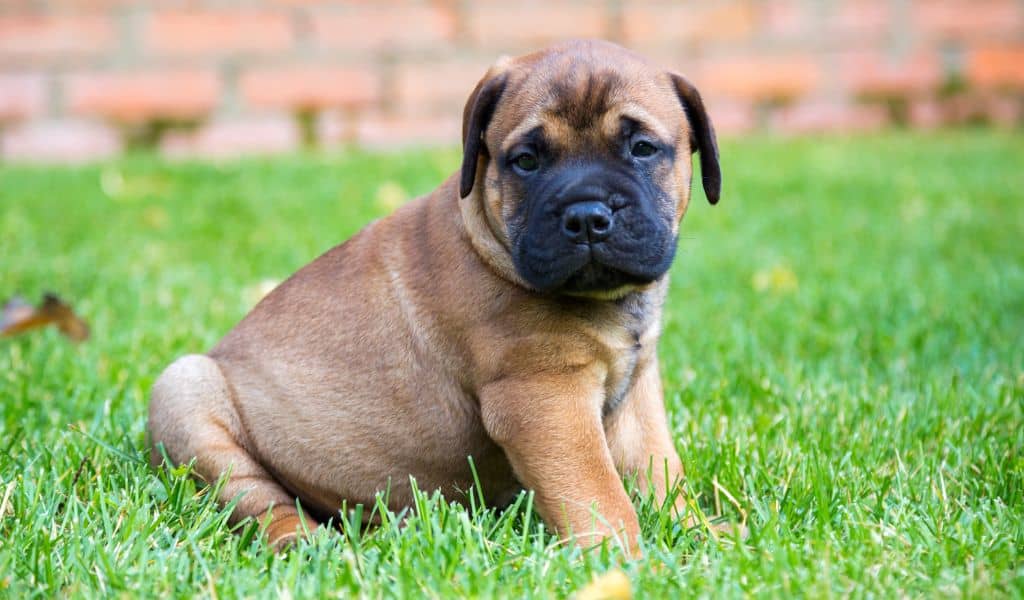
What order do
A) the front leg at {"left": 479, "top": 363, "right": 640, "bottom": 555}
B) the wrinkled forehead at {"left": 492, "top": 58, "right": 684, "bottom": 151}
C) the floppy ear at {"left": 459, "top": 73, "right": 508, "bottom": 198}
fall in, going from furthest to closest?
the floppy ear at {"left": 459, "top": 73, "right": 508, "bottom": 198}
the wrinkled forehead at {"left": 492, "top": 58, "right": 684, "bottom": 151}
the front leg at {"left": 479, "top": 363, "right": 640, "bottom": 555}

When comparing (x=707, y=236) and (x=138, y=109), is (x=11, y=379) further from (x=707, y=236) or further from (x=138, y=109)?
(x=138, y=109)

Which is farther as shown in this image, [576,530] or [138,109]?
[138,109]

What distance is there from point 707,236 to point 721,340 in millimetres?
2304

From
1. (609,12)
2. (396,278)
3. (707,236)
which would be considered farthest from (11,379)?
(609,12)

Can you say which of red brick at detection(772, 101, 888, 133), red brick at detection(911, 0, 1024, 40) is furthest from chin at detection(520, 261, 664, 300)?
red brick at detection(911, 0, 1024, 40)

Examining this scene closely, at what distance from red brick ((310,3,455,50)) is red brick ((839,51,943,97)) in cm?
382

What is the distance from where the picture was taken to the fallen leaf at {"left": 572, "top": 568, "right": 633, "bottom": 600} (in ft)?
7.70

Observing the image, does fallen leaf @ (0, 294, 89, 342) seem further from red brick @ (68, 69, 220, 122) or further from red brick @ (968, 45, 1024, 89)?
red brick @ (968, 45, 1024, 89)

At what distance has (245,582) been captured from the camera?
2.49m

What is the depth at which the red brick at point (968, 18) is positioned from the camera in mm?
10711

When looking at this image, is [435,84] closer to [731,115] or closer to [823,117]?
[731,115]

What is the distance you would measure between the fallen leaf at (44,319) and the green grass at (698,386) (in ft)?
0.21

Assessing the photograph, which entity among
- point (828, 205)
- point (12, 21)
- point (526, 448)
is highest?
point (12, 21)

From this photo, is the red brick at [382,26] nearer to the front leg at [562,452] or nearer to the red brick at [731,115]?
the red brick at [731,115]
